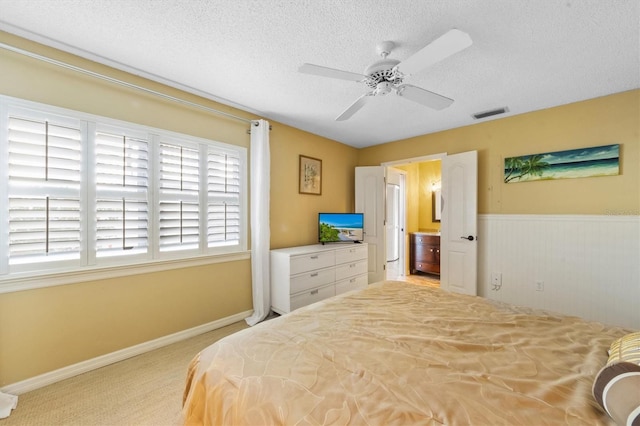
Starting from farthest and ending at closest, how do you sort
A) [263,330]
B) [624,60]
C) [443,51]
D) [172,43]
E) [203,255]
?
[203,255] < [624,60] < [172,43] < [443,51] < [263,330]

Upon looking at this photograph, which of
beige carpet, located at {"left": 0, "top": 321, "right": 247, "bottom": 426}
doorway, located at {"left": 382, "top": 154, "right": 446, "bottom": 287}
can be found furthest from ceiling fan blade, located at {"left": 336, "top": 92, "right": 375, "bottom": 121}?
doorway, located at {"left": 382, "top": 154, "right": 446, "bottom": 287}

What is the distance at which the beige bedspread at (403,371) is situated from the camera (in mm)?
818

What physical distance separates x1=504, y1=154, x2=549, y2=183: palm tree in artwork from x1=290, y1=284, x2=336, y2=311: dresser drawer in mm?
2701

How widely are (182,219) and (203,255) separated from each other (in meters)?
0.45

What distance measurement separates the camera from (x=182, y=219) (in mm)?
2627

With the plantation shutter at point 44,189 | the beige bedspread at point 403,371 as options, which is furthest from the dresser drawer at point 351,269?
the plantation shutter at point 44,189

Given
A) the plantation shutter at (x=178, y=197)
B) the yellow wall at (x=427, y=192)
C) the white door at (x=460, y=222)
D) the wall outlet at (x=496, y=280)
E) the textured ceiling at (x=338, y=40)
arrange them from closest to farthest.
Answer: the textured ceiling at (x=338, y=40), the plantation shutter at (x=178, y=197), the wall outlet at (x=496, y=280), the white door at (x=460, y=222), the yellow wall at (x=427, y=192)

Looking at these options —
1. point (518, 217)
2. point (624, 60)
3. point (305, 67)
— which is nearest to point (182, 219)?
point (305, 67)

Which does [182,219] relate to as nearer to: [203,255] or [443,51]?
[203,255]

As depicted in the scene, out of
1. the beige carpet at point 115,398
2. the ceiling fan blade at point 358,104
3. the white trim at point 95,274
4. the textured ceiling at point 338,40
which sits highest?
the textured ceiling at point 338,40

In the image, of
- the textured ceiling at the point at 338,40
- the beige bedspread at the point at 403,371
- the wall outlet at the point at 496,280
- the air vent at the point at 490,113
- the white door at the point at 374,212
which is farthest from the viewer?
the white door at the point at 374,212

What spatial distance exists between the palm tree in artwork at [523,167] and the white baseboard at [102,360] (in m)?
3.92

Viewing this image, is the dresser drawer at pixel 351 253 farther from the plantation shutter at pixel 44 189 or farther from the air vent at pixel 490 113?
the plantation shutter at pixel 44 189

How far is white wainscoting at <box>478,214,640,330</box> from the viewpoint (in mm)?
2537
